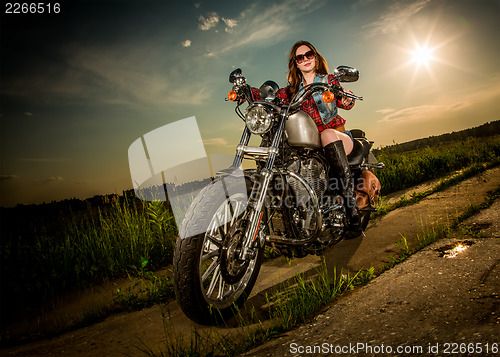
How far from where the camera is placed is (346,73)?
2064 mm

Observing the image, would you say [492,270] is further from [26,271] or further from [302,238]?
[26,271]

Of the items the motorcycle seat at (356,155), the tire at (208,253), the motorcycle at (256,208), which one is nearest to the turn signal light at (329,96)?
the motorcycle at (256,208)

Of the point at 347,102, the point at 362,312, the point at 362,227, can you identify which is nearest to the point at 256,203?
the point at 362,312

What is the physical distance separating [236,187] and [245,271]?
682mm

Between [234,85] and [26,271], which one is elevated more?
[234,85]

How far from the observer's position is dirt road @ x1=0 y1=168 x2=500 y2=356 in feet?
4.63

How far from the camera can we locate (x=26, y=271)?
3311 millimetres

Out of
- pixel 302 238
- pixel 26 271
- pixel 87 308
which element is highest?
pixel 26 271

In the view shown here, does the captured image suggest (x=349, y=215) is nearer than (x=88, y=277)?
Yes

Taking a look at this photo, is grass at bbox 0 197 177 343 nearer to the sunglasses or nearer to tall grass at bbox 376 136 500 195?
the sunglasses

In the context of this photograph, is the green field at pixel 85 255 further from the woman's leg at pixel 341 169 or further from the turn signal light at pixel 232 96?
the woman's leg at pixel 341 169

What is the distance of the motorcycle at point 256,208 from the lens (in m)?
1.73

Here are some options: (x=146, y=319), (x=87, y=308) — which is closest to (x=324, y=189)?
(x=146, y=319)

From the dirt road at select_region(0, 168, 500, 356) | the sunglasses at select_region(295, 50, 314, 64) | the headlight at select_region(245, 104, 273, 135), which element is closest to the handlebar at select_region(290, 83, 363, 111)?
the headlight at select_region(245, 104, 273, 135)
